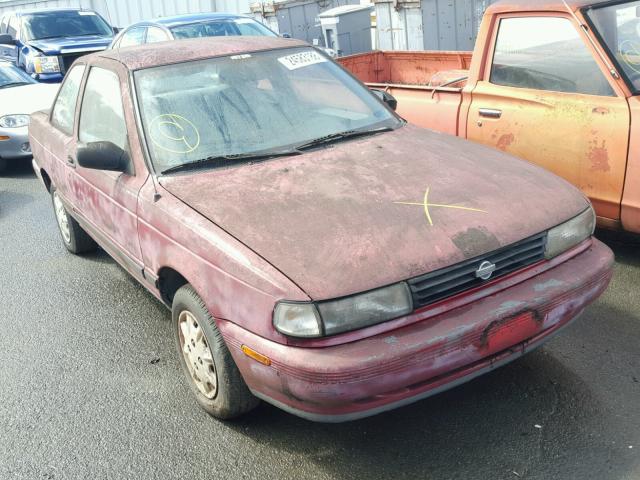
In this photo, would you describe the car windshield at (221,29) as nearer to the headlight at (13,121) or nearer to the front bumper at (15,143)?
the headlight at (13,121)

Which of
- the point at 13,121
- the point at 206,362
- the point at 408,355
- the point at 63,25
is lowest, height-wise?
the point at 206,362

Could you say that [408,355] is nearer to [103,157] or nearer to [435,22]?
[103,157]

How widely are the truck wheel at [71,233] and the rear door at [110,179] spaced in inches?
30.0

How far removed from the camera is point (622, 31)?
459cm

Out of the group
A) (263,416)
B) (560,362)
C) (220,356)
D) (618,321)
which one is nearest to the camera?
(220,356)

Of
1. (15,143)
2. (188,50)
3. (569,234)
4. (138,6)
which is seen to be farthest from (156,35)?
(138,6)

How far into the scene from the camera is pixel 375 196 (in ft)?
10.5

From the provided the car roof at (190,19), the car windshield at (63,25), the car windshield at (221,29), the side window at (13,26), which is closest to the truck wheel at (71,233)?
the car windshield at (221,29)

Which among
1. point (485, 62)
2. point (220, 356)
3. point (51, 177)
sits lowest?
point (220, 356)

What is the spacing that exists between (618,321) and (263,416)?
2.04 meters

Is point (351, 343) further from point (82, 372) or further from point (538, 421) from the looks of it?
point (82, 372)

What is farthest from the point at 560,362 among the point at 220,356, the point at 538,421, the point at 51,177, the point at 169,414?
the point at 51,177

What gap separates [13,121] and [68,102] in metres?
4.11

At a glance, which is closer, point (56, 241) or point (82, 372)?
point (82, 372)
